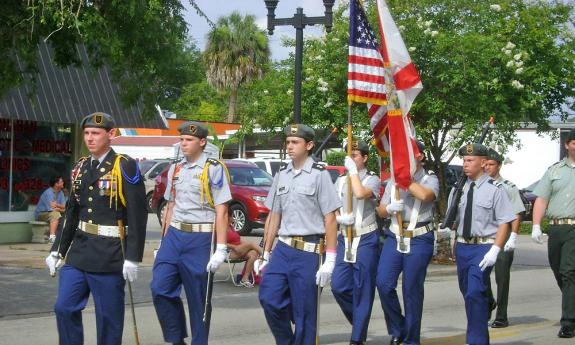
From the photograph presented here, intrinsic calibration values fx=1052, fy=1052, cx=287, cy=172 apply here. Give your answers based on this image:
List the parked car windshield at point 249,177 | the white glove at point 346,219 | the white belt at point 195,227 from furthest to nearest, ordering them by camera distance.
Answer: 1. the parked car windshield at point 249,177
2. the white glove at point 346,219
3. the white belt at point 195,227

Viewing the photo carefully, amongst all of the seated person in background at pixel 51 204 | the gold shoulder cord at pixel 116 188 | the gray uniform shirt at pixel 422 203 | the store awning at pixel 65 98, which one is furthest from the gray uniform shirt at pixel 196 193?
the seated person in background at pixel 51 204

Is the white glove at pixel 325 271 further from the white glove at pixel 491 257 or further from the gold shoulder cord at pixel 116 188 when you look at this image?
the white glove at pixel 491 257

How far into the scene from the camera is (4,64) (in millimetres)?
13039

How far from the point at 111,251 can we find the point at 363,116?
12.4 m

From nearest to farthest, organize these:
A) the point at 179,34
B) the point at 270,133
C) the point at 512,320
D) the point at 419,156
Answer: the point at 419,156 < the point at 512,320 < the point at 179,34 < the point at 270,133

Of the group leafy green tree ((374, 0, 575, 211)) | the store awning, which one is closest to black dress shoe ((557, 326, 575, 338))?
leafy green tree ((374, 0, 575, 211))

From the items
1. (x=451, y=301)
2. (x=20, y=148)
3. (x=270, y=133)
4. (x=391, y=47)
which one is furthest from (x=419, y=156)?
(x=270, y=133)

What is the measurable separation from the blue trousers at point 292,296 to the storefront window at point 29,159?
1404cm

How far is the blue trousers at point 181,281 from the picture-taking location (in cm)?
843

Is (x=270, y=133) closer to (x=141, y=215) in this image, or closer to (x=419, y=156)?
(x=419, y=156)

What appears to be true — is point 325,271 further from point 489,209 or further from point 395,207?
point 489,209

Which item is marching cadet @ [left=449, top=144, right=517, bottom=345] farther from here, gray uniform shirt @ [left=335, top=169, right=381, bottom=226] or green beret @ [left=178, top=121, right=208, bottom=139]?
green beret @ [left=178, top=121, right=208, bottom=139]

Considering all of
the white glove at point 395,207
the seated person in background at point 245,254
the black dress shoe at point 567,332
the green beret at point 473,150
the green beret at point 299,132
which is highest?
the green beret at point 299,132

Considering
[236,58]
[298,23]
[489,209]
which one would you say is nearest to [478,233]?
[489,209]
